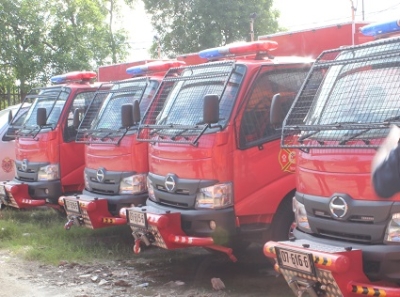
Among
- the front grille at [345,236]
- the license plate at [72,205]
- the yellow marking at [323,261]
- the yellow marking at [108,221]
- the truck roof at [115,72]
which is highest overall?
the truck roof at [115,72]

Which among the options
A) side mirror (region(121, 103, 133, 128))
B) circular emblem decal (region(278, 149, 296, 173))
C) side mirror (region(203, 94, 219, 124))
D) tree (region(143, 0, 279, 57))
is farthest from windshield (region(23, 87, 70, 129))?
tree (region(143, 0, 279, 57))

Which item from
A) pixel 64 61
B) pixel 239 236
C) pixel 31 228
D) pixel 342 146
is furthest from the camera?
pixel 64 61

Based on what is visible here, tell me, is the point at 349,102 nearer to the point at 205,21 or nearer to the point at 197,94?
the point at 197,94

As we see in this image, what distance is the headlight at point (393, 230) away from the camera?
4000 millimetres

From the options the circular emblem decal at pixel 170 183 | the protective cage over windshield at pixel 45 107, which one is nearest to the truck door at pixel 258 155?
the circular emblem decal at pixel 170 183

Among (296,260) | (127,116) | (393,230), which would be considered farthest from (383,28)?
(127,116)

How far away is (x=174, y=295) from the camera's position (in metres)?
6.07

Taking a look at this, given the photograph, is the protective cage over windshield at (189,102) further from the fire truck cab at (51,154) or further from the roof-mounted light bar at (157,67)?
the fire truck cab at (51,154)

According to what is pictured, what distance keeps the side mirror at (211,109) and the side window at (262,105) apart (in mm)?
330

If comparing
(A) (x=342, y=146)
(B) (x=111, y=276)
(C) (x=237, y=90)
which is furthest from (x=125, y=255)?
(A) (x=342, y=146)

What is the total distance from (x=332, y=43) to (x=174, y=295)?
356 centimetres

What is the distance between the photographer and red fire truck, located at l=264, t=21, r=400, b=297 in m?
4.06

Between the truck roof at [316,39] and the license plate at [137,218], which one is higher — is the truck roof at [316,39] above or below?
above

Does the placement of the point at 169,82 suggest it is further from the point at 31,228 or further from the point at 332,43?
the point at 31,228
